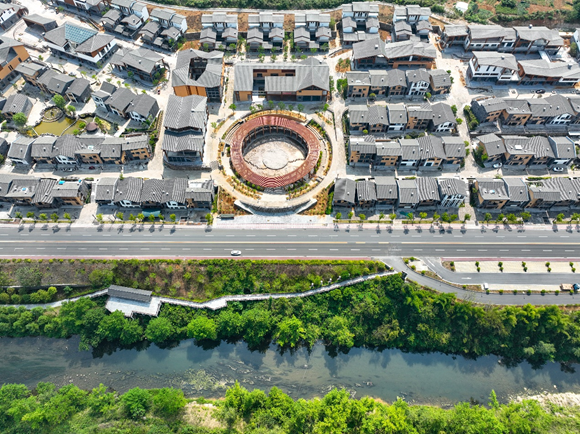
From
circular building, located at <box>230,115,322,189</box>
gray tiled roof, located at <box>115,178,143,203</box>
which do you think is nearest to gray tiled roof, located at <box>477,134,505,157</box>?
circular building, located at <box>230,115,322,189</box>

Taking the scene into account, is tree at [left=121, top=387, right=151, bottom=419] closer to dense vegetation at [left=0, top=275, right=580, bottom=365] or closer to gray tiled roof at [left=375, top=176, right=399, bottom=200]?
dense vegetation at [left=0, top=275, right=580, bottom=365]

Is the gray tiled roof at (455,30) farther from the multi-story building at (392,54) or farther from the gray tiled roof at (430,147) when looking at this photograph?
the gray tiled roof at (430,147)

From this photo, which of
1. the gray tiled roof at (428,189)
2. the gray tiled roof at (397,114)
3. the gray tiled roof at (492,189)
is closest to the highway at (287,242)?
the gray tiled roof at (428,189)

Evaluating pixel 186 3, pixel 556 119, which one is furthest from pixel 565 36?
pixel 186 3

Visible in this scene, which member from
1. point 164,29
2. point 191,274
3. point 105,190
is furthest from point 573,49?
point 105,190

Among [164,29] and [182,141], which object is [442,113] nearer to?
[182,141]
